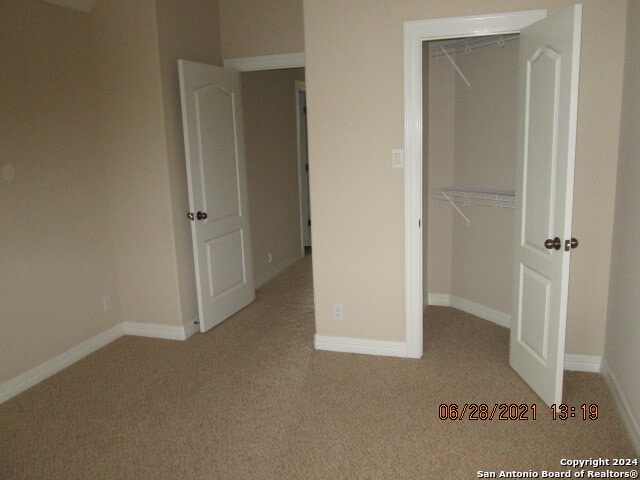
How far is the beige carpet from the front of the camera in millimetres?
2295

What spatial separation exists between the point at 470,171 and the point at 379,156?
3.76 ft

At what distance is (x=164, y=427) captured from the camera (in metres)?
2.62

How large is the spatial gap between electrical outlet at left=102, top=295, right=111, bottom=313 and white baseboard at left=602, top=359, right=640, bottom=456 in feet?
11.0

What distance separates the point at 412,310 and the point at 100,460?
196cm

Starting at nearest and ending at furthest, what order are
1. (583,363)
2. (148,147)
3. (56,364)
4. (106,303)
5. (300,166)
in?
1. (583,363)
2. (56,364)
3. (148,147)
4. (106,303)
5. (300,166)

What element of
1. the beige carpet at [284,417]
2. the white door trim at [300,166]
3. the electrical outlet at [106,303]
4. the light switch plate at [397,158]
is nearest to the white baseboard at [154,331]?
the beige carpet at [284,417]

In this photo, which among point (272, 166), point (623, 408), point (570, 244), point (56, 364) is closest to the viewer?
point (570, 244)

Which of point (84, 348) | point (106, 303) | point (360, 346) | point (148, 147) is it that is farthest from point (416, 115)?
point (84, 348)

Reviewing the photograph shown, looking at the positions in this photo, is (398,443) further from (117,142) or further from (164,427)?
(117,142)

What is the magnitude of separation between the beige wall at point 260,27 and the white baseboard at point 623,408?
10.2 ft

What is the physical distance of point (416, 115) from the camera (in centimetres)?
307

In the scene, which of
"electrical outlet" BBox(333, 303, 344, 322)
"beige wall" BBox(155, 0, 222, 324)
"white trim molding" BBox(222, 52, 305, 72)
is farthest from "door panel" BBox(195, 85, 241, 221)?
"electrical outlet" BBox(333, 303, 344, 322)

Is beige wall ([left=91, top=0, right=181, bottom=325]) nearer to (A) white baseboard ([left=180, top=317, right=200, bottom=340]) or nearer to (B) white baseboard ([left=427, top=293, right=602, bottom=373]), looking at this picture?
(A) white baseboard ([left=180, top=317, right=200, bottom=340])

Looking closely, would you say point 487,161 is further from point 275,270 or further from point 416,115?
point 275,270
